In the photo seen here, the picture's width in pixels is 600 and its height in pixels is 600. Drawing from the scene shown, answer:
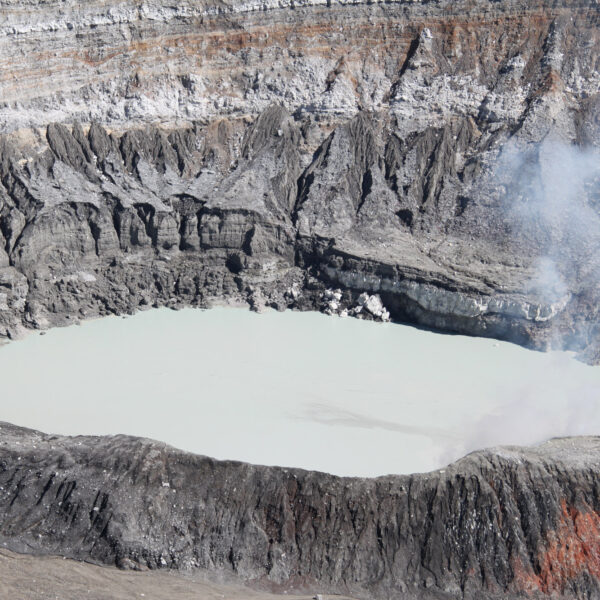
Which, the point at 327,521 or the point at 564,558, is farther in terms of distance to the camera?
the point at 327,521

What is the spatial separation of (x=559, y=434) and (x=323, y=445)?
590 centimetres

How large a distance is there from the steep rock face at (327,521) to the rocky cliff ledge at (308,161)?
32.2ft

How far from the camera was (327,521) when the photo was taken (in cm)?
1576

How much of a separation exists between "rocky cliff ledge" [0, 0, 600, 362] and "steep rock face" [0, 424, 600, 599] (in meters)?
A: 9.80

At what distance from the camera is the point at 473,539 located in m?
15.4

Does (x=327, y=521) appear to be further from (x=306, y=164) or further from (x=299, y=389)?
(x=306, y=164)

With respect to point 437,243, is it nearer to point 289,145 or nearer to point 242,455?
point 289,145

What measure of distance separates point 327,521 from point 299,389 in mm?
6799

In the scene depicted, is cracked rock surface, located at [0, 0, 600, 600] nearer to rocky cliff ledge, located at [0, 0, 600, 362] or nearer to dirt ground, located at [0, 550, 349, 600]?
rocky cliff ledge, located at [0, 0, 600, 362]

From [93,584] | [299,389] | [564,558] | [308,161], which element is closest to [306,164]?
[308,161]

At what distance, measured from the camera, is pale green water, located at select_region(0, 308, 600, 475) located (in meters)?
19.8

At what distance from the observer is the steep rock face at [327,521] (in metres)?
15.1

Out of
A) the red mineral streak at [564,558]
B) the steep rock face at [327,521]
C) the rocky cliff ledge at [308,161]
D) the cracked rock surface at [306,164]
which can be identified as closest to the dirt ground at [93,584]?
the steep rock face at [327,521]

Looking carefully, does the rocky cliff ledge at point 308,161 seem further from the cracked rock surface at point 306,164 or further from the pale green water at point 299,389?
the pale green water at point 299,389
